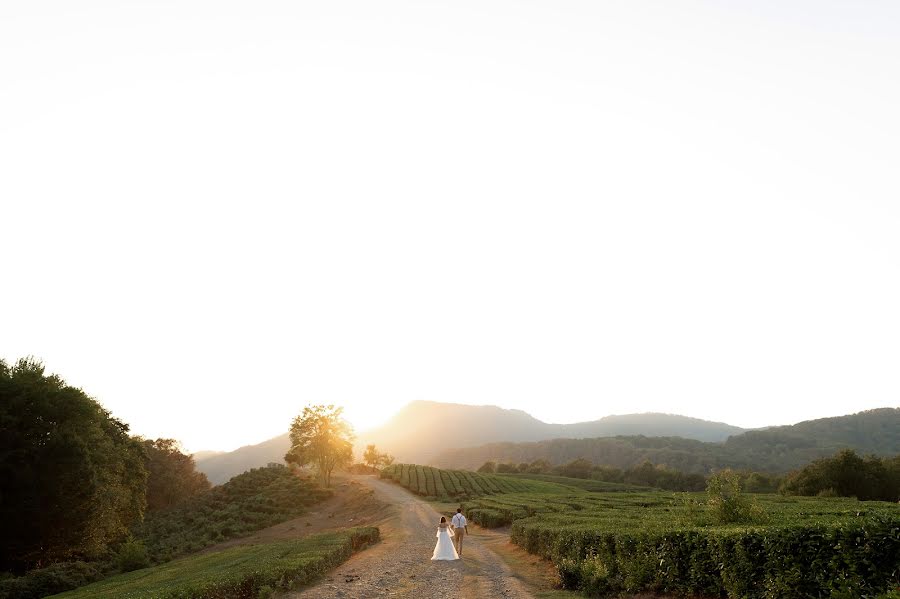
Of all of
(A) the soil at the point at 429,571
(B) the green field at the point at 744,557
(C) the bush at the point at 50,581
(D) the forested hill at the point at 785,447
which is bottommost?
(D) the forested hill at the point at 785,447

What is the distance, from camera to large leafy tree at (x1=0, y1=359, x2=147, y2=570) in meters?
41.4

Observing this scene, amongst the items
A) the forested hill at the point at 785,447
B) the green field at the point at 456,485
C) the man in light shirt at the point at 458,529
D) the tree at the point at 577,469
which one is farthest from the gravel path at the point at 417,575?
the forested hill at the point at 785,447

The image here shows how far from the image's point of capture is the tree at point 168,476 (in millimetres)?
83250

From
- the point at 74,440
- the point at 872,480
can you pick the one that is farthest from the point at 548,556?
the point at 872,480

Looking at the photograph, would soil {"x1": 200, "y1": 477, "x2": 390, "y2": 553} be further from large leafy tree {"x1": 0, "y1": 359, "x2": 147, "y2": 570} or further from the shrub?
the shrub

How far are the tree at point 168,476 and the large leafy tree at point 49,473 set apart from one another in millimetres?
33976

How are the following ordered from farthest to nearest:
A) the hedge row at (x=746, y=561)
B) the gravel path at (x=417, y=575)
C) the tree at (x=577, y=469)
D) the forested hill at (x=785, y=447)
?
the forested hill at (x=785, y=447)
the tree at (x=577, y=469)
the gravel path at (x=417, y=575)
the hedge row at (x=746, y=561)

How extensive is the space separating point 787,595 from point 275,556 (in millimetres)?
24240

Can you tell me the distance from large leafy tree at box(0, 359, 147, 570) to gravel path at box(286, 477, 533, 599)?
25.8 meters

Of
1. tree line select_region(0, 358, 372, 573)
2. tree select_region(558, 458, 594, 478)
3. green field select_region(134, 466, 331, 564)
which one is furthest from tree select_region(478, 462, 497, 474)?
tree line select_region(0, 358, 372, 573)

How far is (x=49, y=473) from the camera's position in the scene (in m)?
42.5

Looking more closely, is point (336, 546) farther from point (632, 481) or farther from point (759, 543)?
point (632, 481)

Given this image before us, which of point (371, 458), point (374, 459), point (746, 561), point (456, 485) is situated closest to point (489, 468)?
point (374, 459)

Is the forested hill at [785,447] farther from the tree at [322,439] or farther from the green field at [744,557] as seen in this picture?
the green field at [744,557]
